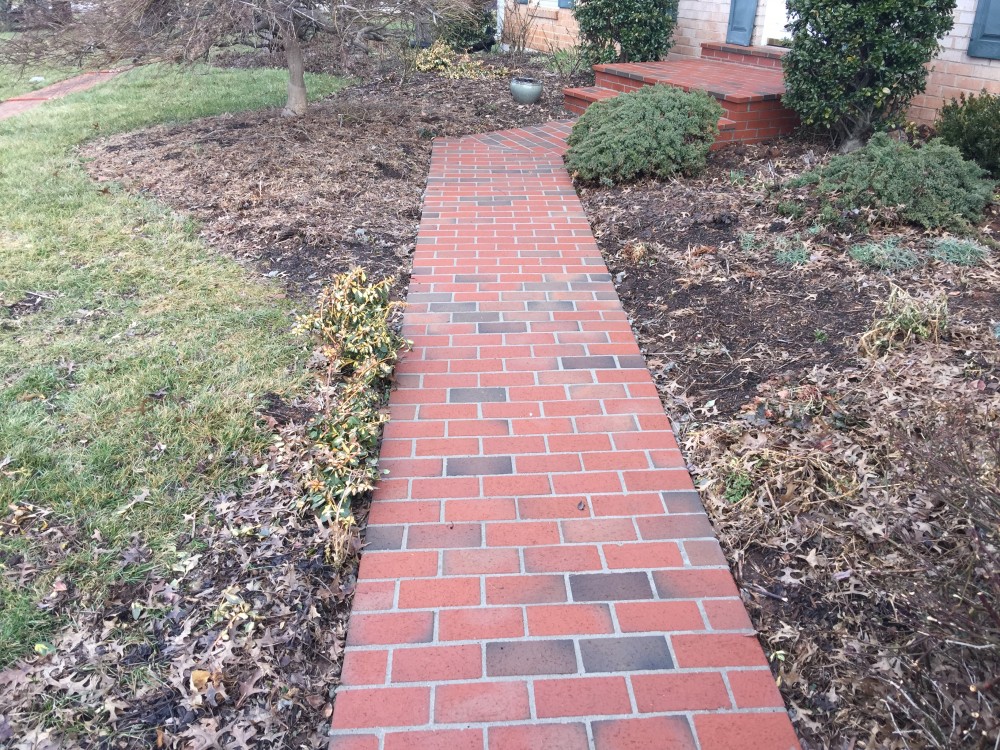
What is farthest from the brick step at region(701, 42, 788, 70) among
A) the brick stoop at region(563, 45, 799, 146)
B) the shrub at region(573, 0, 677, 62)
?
the shrub at region(573, 0, 677, 62)

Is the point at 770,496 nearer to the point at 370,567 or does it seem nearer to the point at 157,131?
the point at 370,567

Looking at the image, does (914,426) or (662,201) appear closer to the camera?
(914,426)

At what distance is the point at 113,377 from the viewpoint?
3.43 meters

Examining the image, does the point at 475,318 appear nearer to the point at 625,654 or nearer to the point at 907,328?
the point at 907,328

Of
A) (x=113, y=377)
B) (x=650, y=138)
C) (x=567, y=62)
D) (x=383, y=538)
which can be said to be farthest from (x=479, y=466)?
(x=567, y=62)

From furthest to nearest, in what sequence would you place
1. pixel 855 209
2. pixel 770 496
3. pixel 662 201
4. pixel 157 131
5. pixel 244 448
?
pixel 157 131, pixel 662 201, pixel 855 209, pixel 244 448, pixel 770 496

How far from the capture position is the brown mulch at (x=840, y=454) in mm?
1888

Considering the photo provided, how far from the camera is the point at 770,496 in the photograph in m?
2.64

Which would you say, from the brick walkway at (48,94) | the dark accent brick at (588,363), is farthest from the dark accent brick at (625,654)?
the brick walkway at (48,94)

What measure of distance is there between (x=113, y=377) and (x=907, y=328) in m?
3.69

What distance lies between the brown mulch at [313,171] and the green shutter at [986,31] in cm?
403

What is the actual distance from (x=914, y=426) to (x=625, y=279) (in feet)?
6.71

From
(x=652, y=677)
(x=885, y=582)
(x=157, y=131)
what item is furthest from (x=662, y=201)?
(x=157, y=131)

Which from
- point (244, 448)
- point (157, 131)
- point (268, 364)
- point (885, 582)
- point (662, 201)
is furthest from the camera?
point (157, 131)
